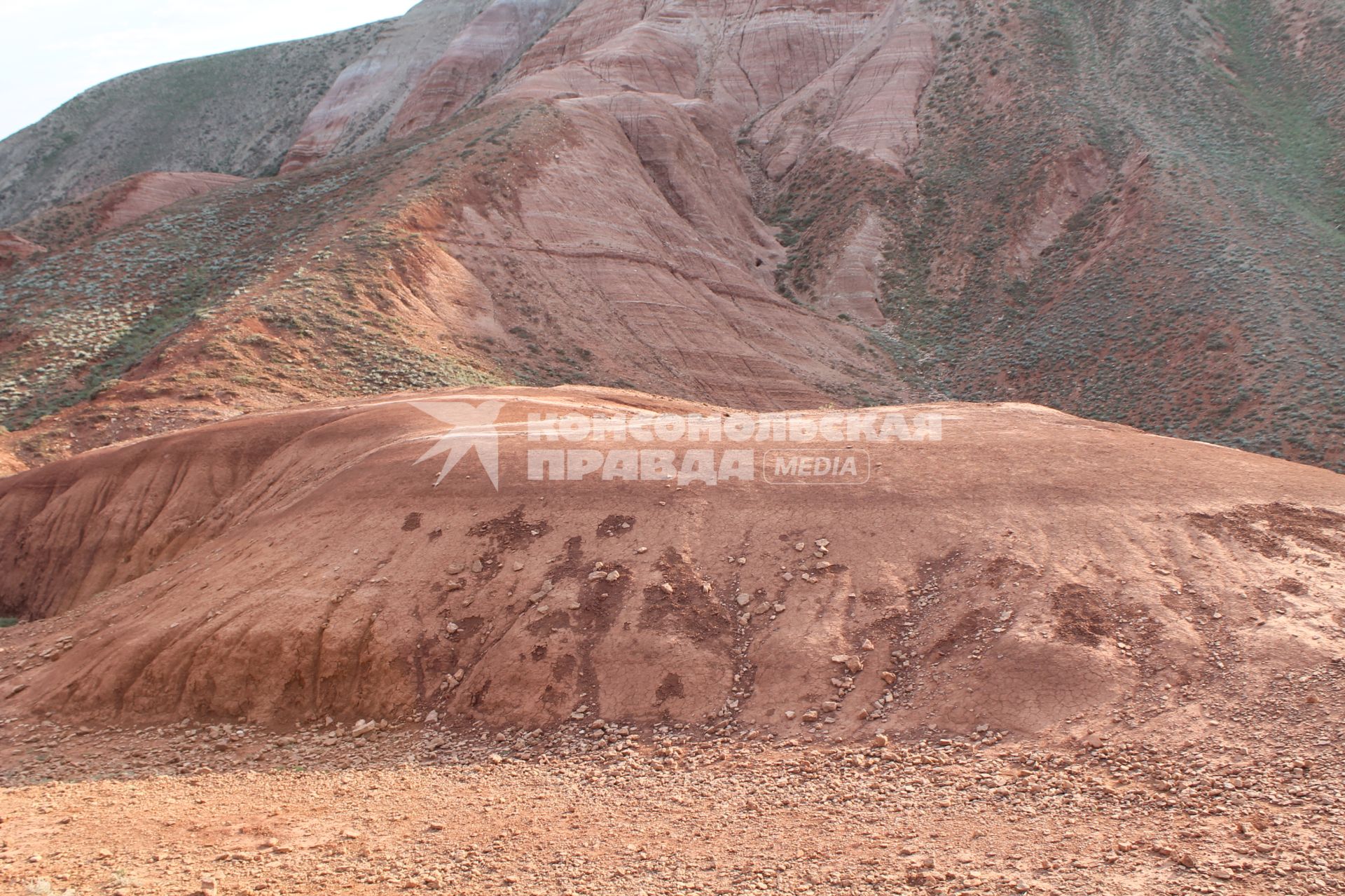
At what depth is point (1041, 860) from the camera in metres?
7.53

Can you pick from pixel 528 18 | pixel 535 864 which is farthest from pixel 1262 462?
pixel 528 18

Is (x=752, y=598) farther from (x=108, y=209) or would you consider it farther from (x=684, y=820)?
(x=108, y=209)

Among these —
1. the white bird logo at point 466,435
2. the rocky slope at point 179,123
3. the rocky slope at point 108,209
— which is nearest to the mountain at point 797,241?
the rocky slope at point 108,209

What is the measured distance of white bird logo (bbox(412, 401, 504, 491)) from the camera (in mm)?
13945

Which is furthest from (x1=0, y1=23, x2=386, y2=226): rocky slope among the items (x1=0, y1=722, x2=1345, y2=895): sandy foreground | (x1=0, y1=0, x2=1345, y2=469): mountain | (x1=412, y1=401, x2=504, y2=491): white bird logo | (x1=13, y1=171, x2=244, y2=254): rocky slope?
(x1=0, y1=722, x2=1345, y2=895): sandy foreground

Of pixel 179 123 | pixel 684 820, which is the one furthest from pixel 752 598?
pixel 179 123

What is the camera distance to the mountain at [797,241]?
96.2 feet

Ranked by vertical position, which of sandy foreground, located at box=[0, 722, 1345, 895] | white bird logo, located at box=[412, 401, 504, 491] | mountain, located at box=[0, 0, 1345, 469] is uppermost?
mountain, located at box=[0, 0, 1345, 469]

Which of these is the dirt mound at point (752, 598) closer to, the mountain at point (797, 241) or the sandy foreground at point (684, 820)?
the sandy foreground at point (684, 820)

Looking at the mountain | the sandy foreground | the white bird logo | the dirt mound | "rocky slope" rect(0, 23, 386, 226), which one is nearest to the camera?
the sandy foreground

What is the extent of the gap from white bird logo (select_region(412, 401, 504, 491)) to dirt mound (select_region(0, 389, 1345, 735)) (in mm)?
138

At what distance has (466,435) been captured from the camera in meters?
14.9

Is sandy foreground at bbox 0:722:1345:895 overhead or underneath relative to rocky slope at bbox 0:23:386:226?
underneath

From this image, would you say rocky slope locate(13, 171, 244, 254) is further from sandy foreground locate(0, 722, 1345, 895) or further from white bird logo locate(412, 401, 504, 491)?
sandy foreground locate(0, 722, 1345, 895)
